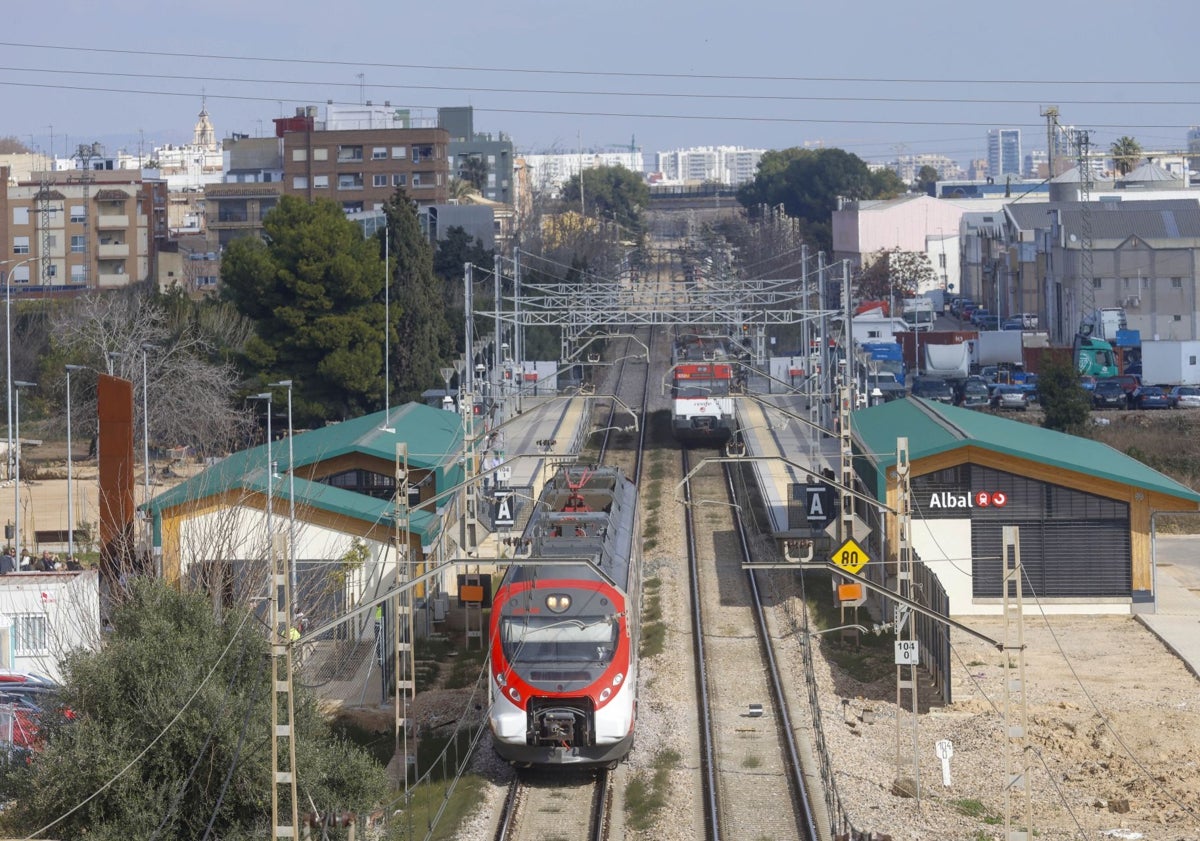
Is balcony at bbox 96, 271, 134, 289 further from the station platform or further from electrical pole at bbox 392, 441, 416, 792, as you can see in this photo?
electrical pole at bbox 392, 441, 416, 792

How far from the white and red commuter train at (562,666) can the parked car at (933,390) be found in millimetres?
40443

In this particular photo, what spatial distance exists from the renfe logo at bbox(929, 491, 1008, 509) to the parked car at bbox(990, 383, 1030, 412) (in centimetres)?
2899

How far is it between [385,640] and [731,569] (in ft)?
29.2

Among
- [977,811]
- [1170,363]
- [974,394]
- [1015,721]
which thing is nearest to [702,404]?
[974,394]

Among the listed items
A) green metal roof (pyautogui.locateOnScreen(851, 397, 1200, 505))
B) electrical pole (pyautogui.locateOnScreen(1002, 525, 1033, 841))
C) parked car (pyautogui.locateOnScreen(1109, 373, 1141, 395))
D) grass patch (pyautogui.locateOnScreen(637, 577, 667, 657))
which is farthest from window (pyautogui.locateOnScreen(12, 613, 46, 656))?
parked car (pyautogui.locateOnScreen(1109, 373, 1141, 395))

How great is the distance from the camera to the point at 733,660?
22859 mm

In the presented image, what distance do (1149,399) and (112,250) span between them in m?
52.1

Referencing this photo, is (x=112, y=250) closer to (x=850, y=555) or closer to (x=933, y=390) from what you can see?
(x=933, y=390)

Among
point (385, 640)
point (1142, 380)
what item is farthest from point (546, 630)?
point (1142, 380)

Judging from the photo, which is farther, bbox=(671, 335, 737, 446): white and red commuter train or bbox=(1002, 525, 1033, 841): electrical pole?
bbox=(671, 335, 737, 446): white and red commuter train

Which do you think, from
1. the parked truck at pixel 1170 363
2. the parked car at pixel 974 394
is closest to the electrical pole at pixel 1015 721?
the parked car at pixel 974 394

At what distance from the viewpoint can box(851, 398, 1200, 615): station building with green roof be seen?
25.7 metres

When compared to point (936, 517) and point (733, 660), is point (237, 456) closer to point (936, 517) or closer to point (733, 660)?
point (733, 660)

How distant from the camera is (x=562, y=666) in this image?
16406 millimetres
